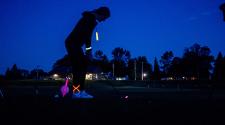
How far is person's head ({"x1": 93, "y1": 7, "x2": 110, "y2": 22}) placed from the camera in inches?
371

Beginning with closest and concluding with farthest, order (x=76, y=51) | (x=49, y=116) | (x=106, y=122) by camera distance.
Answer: (x=106, y=122) < (x=49, y=116) < (x=76, y=51)

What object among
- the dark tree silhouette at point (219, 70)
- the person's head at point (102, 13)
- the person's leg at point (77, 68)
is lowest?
the person's leg at point (77, 68)

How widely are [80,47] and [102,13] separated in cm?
105

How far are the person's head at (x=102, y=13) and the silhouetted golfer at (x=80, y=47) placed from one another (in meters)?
0.13

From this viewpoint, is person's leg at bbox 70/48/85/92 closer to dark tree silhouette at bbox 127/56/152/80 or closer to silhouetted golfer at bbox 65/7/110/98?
silhouetted golfer at bbox 65/7/110/98

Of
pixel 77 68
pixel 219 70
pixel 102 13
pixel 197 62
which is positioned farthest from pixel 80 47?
pixel 197 62

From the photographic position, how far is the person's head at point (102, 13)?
9.43m

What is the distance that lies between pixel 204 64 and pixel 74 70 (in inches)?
6304

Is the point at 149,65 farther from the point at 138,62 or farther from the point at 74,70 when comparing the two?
the point at 74,70

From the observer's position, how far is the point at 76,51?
10062 millimetres

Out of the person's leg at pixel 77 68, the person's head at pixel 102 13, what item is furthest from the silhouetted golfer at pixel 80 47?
the person's head at pixel 102 13

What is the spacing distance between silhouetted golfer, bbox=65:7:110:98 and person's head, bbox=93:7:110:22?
0.44ft

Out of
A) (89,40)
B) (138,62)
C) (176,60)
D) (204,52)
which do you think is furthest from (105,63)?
(89,40)

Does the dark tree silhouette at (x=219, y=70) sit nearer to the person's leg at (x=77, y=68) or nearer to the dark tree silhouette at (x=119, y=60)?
the dark tree silhouette at (x=119, y=60)
